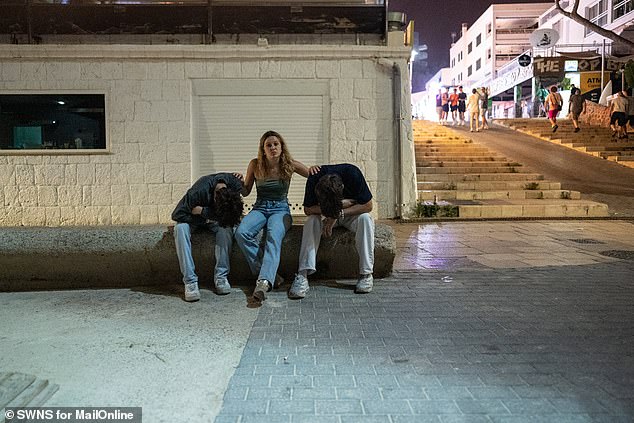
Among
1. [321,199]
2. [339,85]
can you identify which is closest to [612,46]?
[339,85]

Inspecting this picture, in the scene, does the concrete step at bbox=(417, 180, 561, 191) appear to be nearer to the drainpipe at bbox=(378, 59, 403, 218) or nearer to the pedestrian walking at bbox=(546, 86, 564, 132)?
the drainpipe at bbox=(378, 59, 403, 218)

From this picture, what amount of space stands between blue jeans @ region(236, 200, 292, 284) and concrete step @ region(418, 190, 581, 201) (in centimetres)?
749

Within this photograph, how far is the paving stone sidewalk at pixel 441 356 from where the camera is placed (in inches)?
92.4

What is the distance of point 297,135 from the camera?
10117 millimetres

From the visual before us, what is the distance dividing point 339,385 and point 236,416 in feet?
1.86

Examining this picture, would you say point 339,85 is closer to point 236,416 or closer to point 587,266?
point 587,266

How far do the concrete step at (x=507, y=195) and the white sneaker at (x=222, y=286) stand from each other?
7.90m

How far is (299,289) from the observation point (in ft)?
14.3

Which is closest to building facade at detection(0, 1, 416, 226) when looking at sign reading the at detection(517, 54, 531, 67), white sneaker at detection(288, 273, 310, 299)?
white sneaker at detection(288, 273, 310, 299)

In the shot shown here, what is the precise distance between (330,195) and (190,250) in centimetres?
136

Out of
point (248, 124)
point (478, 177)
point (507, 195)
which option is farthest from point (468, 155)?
point (248, 124)

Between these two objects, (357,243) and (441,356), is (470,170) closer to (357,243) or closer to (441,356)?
(357,243)

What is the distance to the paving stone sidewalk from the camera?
7.70 feet

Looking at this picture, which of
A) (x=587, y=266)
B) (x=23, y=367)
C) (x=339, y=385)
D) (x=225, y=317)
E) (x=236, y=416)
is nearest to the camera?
(x=236, y=416)
